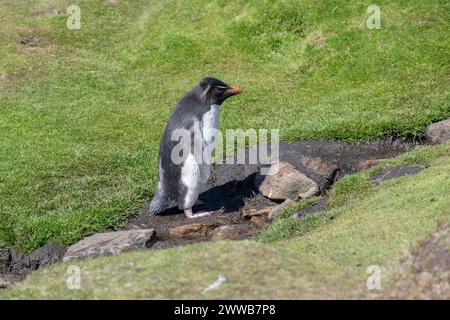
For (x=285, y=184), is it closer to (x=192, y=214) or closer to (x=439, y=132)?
(x=192, y=214)

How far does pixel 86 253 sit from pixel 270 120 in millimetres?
5943

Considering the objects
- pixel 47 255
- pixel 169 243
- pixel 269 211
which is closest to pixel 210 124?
pixel 269 211

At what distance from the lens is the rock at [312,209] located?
37.9ft

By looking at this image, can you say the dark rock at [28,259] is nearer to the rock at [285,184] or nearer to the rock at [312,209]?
the rock at [285,184]

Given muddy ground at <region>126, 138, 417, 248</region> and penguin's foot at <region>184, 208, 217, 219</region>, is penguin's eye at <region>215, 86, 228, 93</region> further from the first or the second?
penguin's foot at <region>184, 208, 217, 219</region>

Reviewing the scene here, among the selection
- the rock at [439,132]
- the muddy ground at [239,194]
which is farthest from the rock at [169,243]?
the rock at [439,132]

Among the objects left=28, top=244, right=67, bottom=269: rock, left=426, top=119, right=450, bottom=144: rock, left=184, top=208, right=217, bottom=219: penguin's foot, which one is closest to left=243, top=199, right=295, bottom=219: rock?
left=184, top=208, right=217, bottom=219: penguin's foot

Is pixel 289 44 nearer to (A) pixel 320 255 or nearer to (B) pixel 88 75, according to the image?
(B) pixel 88 75

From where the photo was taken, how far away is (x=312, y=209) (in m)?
11.7

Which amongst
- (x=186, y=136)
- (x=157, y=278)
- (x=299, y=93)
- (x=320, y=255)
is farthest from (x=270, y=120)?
(x=157, y=278)

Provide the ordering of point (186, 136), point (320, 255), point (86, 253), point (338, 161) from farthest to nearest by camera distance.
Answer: point (338, 161) < point (186, 136) < point (86, 253) < point (320, 255)

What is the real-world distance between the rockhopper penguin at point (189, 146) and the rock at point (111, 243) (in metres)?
0.86

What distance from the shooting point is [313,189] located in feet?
41.5

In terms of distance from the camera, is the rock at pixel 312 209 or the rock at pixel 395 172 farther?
the rock at pixel 395 172
